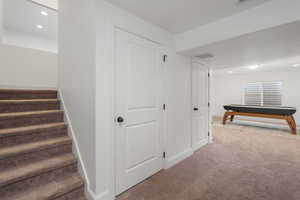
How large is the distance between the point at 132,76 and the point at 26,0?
314 centimetres

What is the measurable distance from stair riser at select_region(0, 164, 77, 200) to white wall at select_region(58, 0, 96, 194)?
0.76 ft

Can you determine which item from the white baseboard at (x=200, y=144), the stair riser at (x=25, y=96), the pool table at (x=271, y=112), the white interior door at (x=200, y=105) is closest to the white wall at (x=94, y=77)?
the stair riser at (x=25, y=96)

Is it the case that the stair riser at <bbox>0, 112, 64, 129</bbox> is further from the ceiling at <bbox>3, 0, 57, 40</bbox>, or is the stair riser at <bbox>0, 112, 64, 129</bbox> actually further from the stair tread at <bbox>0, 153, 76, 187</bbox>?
the ceiling at <bbox>3, 0, 57, 40</bbox>

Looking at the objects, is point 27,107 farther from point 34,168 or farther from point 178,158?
point 178,158

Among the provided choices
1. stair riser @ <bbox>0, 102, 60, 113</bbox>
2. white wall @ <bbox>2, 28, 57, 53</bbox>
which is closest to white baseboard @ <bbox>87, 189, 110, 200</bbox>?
stair riser @ <bbox>0, 102, 60, 113</bbox>

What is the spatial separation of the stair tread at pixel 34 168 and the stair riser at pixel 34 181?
2.0 inches

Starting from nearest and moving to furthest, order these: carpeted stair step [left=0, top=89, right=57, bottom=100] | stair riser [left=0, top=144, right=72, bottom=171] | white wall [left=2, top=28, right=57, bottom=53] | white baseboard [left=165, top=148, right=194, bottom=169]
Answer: stair riser [left=0, top=144, right=72, bottom=171] < carpeted stair step [left=0, top=89, right=57, bottom=100] < white baseboard [left=165, top=148, right=194, bottom=169] < white wall [left=2, top=28, right=57, bottom=53]

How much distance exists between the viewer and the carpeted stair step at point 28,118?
1.70 meters

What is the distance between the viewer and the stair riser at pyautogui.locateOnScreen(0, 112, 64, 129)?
1709 mm

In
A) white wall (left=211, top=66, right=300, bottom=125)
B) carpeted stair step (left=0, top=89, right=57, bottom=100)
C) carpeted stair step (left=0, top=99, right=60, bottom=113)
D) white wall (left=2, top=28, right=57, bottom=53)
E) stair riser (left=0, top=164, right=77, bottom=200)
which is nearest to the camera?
stair riser (left=0, top=164, right=77, bottom=200)

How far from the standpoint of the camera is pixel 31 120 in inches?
→ 73.4

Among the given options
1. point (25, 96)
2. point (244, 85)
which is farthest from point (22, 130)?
point (244, 85)

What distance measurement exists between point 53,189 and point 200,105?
2886mm

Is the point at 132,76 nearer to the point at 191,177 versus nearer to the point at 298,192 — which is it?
the point at 191,177
